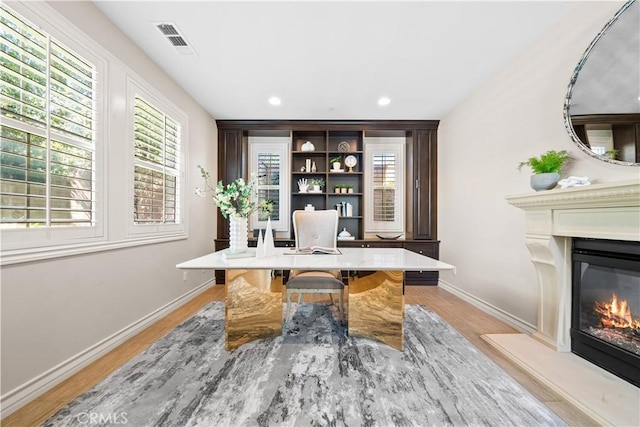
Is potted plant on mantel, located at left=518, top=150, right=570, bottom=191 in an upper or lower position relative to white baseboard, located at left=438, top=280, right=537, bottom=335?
upper

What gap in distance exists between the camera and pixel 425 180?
393 centimetres

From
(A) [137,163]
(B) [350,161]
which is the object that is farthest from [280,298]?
(B) [350,161]

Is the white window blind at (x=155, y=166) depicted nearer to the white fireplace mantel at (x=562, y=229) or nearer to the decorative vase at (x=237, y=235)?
the decorative vase at (x=237, y=235)

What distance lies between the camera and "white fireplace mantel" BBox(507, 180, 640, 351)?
1.41 meters

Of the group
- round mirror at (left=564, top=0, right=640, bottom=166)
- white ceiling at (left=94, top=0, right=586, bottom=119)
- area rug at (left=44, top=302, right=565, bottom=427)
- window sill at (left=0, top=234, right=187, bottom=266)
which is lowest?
area rug at (left=44, top=302, right=565, bottom=427)

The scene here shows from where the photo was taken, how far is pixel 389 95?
3.07m

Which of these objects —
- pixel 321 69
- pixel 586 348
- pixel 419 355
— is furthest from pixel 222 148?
pixel 586 348

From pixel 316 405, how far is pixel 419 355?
0.92 metres

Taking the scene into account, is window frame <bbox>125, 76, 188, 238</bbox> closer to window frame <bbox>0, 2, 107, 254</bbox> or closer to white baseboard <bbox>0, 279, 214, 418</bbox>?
window frame <bbox>0, 2, 107, 254</bbox>

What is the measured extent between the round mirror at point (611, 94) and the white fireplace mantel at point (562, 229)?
30 centimetres

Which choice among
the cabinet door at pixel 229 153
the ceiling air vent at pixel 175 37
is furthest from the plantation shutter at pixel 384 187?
the ceiling air vent at pixel 175 37

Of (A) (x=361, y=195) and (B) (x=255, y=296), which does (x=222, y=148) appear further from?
(B) (x=255, y=296)

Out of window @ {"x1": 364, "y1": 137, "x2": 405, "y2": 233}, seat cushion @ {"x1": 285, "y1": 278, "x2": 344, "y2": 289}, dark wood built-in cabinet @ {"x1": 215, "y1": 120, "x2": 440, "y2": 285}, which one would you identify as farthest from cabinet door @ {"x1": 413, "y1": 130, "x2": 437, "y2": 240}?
seat cushion @ {"x1": 285, "y1": 278, "x2": 344, "y2": 289}

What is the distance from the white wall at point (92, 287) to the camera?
1343 mm
